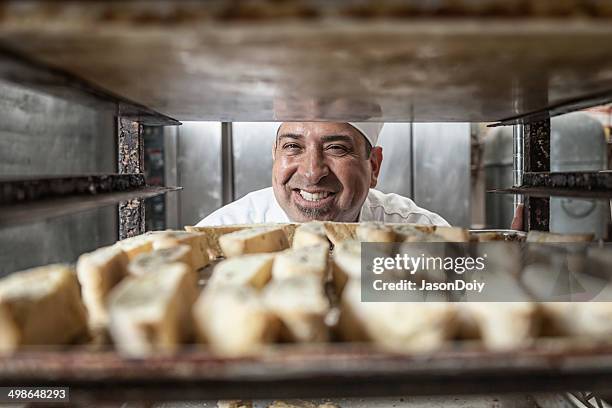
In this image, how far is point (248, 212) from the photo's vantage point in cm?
312

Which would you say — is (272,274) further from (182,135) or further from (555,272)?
(182,135)

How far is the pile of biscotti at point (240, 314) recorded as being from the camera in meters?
0.80

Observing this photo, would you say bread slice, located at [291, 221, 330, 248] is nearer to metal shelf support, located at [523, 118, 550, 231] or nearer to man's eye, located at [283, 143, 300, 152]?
metal shelf support, located at [523, 118, 550, 231]

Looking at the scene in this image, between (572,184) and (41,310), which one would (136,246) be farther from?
(572,184)

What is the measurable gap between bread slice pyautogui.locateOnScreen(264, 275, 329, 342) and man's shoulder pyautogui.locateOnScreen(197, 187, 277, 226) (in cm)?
218

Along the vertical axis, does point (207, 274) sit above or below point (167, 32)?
below

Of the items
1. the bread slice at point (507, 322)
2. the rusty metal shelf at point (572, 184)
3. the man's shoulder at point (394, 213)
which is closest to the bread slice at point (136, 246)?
the bread slice at point (507, 322)

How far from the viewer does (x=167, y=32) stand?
26.8 inches

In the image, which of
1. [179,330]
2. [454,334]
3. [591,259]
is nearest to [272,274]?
[179,330]

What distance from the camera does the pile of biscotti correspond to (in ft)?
2.62

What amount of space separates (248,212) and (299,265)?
210 centimetres

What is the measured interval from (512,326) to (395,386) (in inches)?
10.0

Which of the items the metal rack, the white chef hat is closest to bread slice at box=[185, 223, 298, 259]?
the metal rack

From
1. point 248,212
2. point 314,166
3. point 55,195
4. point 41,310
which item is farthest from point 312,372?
point 248,212
